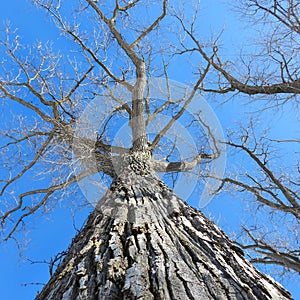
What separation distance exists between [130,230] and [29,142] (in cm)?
454

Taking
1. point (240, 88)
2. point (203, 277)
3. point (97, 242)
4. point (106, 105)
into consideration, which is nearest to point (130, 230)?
point (97, 242)

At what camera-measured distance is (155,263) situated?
1.58m

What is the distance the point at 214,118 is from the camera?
23.1ft

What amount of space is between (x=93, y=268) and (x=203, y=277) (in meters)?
0.58

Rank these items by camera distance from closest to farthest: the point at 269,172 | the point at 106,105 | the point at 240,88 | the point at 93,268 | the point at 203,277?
the point at 203,277 → the point at 93,268 → the point at 240,88 → the point at 269,172 → the point at 106,105

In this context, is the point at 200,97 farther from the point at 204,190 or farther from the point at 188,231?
the point at 188,231

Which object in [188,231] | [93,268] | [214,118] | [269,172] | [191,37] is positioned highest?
[191,37]

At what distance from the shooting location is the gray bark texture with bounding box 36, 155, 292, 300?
139cm

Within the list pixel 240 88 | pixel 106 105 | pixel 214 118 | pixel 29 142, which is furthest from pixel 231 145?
pixel 29 142

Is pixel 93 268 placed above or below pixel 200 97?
below

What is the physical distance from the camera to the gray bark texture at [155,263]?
139cm

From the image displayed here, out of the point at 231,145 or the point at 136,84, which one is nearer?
the point at 136,84

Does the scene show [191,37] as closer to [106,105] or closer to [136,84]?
[136,84]

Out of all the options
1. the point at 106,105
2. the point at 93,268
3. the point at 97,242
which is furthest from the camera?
the point at 106,105
